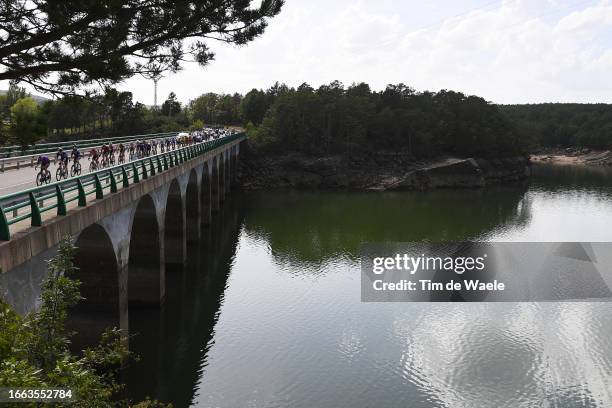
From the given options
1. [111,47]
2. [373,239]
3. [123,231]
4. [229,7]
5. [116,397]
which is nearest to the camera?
[111,47]

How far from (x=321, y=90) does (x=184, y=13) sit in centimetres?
9425

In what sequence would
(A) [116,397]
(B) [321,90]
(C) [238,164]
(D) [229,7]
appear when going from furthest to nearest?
1. (B) [321,90]
2. (C) [238,164]
3. (A) [116,397]
4. (D) [229,7]

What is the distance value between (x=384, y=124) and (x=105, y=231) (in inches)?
3480

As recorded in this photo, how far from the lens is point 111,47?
47.9 feet

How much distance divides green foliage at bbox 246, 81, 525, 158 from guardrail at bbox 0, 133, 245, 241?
194 ft

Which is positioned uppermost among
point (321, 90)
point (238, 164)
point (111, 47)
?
point (321, 90)

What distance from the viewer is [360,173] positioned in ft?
316

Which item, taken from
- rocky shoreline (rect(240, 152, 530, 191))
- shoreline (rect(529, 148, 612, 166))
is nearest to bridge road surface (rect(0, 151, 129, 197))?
rocky shoreline (rect(240, 152, 530, 191))

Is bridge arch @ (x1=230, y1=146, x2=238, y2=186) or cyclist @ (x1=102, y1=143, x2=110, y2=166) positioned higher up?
cyclist @ (x1=102, y1=143, x2=110, y2=166)

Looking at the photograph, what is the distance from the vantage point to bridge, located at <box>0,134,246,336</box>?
41.7ft

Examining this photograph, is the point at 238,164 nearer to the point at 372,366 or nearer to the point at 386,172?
the point at 386,172

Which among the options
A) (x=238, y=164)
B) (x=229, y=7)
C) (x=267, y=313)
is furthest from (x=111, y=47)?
(x=238, y=164)

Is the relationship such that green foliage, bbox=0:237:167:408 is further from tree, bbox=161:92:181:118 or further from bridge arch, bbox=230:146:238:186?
tree, bbox=161:92:181:118

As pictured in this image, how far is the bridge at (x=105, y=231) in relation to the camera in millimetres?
12695
